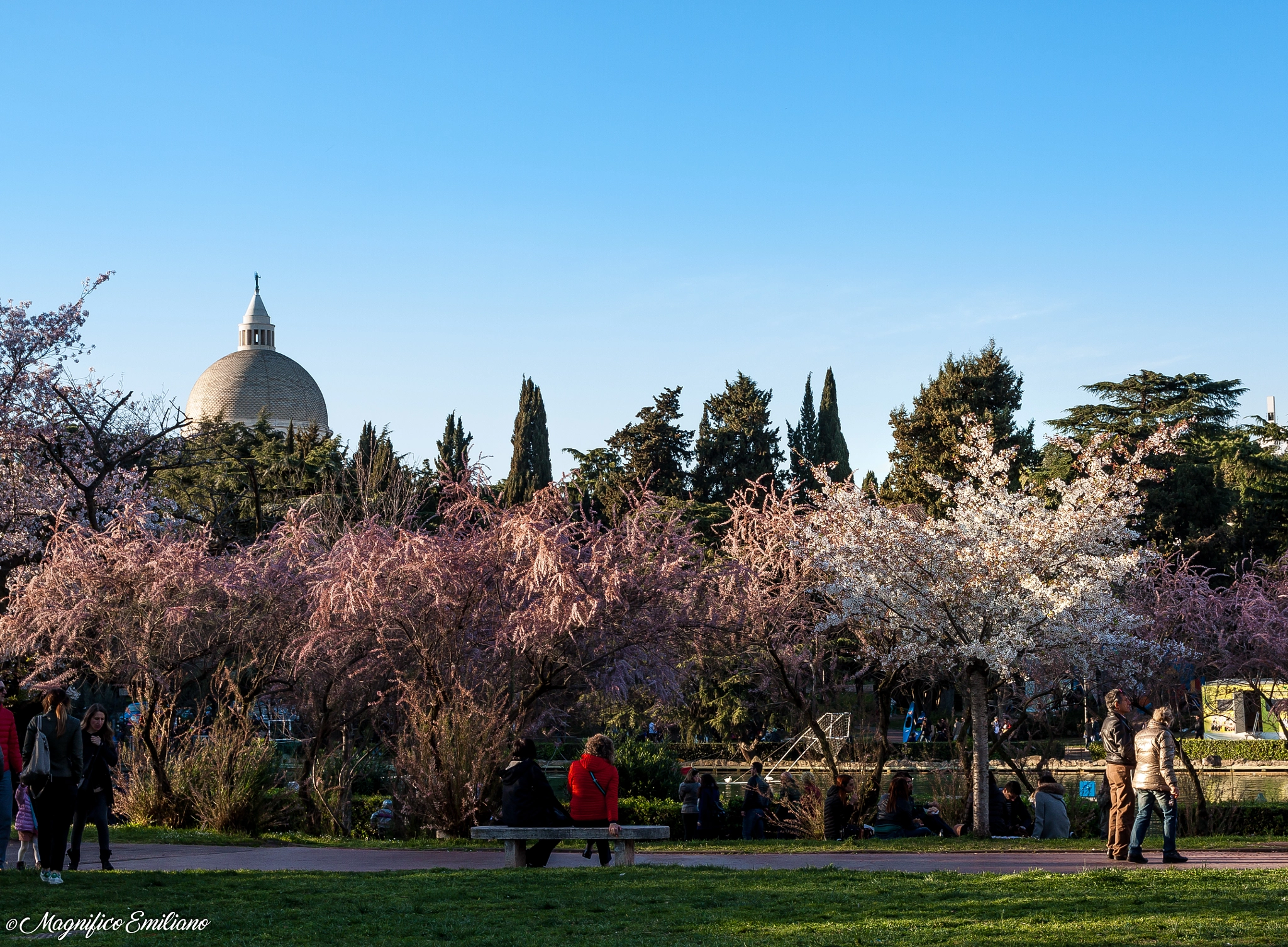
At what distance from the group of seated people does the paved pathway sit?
178 centimetres

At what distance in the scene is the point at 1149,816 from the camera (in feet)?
39.2

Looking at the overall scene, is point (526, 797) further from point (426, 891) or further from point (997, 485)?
point (997, 485)

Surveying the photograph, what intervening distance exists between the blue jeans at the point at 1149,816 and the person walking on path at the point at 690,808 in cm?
791

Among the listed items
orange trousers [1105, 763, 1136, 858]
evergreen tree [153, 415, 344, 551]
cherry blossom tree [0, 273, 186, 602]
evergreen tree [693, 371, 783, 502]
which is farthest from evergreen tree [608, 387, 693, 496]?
orange trousers [1105, 763, 1136, 858]

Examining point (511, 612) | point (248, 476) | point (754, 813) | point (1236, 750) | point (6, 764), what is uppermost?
point (248, 476)

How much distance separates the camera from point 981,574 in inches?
687

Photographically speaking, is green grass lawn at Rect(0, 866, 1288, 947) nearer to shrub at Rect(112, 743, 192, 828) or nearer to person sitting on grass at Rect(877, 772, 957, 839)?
person sitting on grass at Rect(877, 772, 957, 839)

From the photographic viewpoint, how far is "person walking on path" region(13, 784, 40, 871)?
11664 millimetres

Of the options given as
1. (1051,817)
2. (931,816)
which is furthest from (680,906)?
(1051,817)

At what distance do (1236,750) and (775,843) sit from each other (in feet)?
90.1

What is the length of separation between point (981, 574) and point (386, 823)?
8.39m

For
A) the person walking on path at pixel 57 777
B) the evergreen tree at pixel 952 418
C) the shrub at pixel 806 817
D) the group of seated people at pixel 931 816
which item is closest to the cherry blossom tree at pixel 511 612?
the shrub at pixel 806 817

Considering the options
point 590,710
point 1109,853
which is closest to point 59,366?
point 590,710

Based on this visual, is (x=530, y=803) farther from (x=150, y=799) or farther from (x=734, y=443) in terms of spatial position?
(x=734, y=443)
